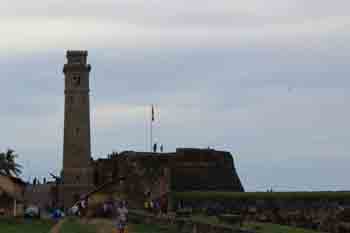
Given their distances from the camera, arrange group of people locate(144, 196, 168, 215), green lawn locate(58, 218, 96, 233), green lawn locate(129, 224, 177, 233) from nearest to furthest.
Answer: green lawn locate(129, 224, 177, 233)
green lawn locate(58, 218, 96, 233)
group of people locate(144, 196, 168, 215)

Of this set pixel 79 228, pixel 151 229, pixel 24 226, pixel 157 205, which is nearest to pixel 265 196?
pixel 151 229

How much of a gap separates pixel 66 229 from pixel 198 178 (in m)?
19.5

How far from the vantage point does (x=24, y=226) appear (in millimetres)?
44906

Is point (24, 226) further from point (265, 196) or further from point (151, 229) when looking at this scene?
point (265, 196)

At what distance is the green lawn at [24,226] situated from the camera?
41031mm

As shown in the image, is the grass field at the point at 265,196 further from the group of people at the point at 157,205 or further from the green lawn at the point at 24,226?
the green lawn at the point at 24,226

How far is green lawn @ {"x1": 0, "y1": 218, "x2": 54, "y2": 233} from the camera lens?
41031 mm

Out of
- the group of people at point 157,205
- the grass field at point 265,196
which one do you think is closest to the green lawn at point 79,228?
the grass field at point 265,196

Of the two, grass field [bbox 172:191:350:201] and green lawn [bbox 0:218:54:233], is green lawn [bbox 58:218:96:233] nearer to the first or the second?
green lawn [bbox 0:218:54:233]

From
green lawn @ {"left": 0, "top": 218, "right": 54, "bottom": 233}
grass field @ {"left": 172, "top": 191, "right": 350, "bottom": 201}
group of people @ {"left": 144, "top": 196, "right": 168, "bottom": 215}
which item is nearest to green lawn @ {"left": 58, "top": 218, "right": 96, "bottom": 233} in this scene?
green lawn @ {"left": 0, "top": 218, "right": 54, "bottom": 233}

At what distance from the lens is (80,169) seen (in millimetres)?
76625

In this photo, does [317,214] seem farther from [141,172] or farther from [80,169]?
[80,169]

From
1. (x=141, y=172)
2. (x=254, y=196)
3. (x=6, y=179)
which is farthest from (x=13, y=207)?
(x=254, y=196)

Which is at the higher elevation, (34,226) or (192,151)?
(192,151)
